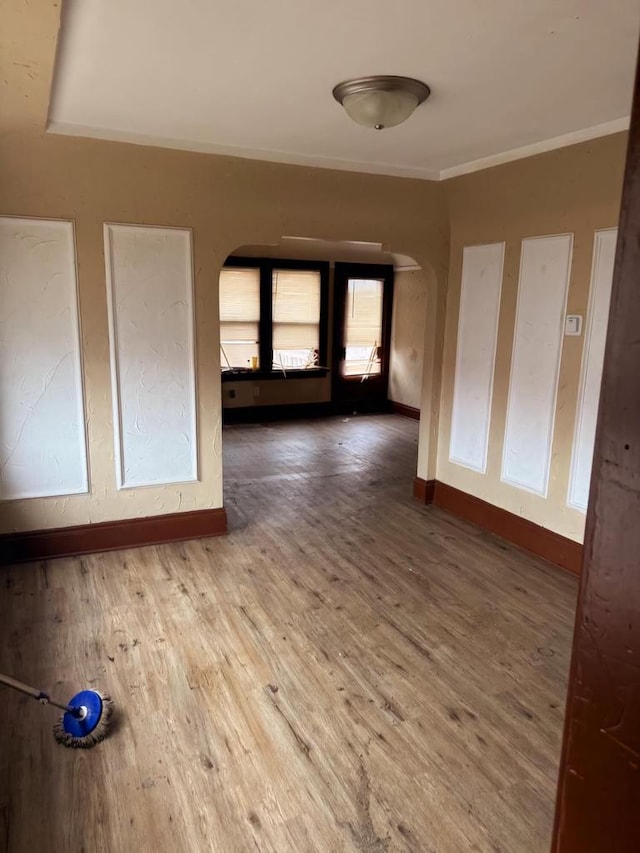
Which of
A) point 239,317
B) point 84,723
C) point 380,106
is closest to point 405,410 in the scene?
point 239,317

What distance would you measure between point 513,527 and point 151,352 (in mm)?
2645

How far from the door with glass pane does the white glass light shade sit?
5700 mm

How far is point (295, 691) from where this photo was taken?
8.25 ft

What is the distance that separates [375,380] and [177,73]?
672cm

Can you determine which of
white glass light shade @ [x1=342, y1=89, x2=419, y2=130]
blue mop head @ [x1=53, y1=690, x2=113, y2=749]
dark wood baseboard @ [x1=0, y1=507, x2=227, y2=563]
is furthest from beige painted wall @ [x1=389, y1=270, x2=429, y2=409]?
blue mop head @ [x1=53, y1=690, x2=113, y2=749]

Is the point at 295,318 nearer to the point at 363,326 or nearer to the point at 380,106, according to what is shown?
the point at 363,326

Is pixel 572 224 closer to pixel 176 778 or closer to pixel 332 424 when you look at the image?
pixel 176 778

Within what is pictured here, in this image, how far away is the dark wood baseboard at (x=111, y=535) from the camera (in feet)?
11.8

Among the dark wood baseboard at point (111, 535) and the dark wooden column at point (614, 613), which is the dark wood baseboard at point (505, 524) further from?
the dark wooden column at point (614, 613)

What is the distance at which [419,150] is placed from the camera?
3.60 m

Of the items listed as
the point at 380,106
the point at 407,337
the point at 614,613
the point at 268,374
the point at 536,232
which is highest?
the point at 380,106

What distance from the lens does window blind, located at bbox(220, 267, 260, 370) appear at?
771cm

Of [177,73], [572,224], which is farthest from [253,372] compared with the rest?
[177,73]

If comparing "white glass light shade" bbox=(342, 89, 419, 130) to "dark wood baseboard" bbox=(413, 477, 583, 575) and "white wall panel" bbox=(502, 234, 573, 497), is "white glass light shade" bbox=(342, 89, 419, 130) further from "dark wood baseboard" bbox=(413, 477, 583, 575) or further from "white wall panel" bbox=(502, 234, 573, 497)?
"dark wood baseboard" bbox=(413, 477, 583, 575)
